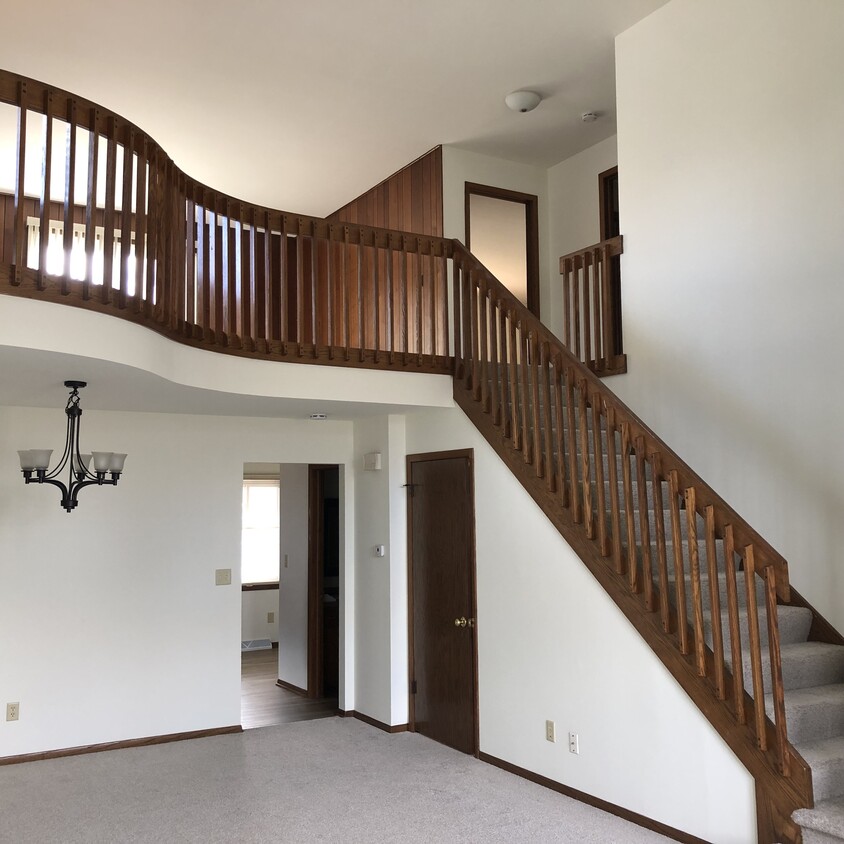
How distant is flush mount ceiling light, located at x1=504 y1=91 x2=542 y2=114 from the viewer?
635 cm

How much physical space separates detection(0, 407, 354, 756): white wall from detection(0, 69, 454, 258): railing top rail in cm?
181

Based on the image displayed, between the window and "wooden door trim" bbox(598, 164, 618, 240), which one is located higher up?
"wooden door trim" bbox(598, 164, 618, 240)

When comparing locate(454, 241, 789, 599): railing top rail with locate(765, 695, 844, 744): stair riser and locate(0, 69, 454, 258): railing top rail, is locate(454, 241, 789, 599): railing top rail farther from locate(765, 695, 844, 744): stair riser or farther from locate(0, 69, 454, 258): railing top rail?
locate(0, 69, 454, 258): railing top rail

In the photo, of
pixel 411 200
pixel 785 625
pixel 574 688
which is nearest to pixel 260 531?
pixel 411 200

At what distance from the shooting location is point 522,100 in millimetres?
6391

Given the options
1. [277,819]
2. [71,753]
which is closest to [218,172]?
[71,753]

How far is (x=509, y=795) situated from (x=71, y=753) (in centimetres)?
304

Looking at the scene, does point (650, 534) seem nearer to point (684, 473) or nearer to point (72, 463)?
point (684, 473)

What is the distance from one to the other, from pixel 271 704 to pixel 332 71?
5196 millimetres

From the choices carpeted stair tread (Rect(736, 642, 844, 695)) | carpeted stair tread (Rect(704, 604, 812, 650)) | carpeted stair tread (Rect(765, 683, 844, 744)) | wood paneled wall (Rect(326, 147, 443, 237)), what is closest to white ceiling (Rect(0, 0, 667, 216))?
wood paneled wall (Rect(326, 147, 443, 237))

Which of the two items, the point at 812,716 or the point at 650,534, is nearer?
the point at 812,716

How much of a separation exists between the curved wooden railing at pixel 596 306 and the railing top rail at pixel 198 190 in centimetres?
102

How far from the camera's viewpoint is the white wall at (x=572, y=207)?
7.25 meters

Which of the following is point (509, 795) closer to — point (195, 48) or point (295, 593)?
point (295, 593)
